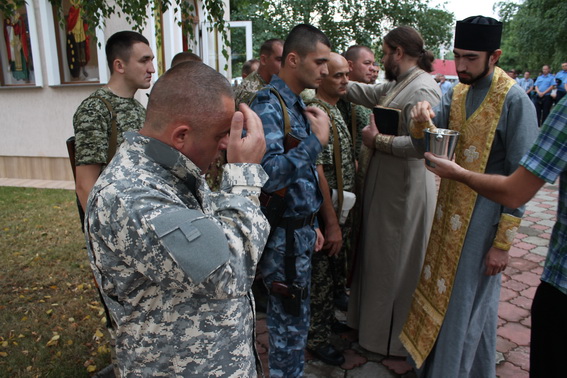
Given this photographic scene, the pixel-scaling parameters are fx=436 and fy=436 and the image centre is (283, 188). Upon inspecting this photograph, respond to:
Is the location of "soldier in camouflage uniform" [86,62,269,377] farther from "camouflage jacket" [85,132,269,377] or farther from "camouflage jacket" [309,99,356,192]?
"camouflage jacket" [309,99,356,192]

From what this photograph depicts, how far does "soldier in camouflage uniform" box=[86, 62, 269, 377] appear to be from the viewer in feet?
3.90

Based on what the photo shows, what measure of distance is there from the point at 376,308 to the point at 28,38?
8033 millimetres

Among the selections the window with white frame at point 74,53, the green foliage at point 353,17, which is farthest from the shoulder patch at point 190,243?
the green foliage at point 353,17

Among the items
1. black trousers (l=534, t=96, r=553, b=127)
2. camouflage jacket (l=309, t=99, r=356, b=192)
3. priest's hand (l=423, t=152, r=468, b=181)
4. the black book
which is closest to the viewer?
priest's hand (l=423, t=152, r=468, b=181)

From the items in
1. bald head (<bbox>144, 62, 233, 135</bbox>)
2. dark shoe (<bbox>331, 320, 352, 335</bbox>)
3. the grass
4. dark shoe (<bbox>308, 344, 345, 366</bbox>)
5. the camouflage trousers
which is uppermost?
bald head (<bbox>144, 62, 233, 135</bbox>)

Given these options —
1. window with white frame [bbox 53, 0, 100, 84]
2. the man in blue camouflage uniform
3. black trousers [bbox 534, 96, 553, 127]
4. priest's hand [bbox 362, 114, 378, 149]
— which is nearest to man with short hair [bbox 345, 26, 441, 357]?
priest's hand [bbox 362, 114, 378, 149]

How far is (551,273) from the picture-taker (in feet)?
5.90

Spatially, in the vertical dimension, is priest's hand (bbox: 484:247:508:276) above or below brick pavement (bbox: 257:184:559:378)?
above

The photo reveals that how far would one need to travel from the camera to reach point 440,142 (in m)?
2.21

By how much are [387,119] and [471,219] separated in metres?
0.93

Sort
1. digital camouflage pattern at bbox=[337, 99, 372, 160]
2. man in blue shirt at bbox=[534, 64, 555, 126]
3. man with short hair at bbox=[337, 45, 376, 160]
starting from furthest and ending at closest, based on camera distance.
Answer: man in blue shirt at bbox=[534, 64, 555, 126] → man with short hair at bbox=[337, 45, 376, 160] → digital camouflage pattern at bbox=[337, 99, 372, 160]

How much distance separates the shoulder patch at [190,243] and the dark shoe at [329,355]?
2282 millimetres

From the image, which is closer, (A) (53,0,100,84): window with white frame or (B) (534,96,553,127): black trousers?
(A) (53,0,100,84): window with white frame

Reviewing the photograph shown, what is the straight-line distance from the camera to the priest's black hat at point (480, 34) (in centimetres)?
234
